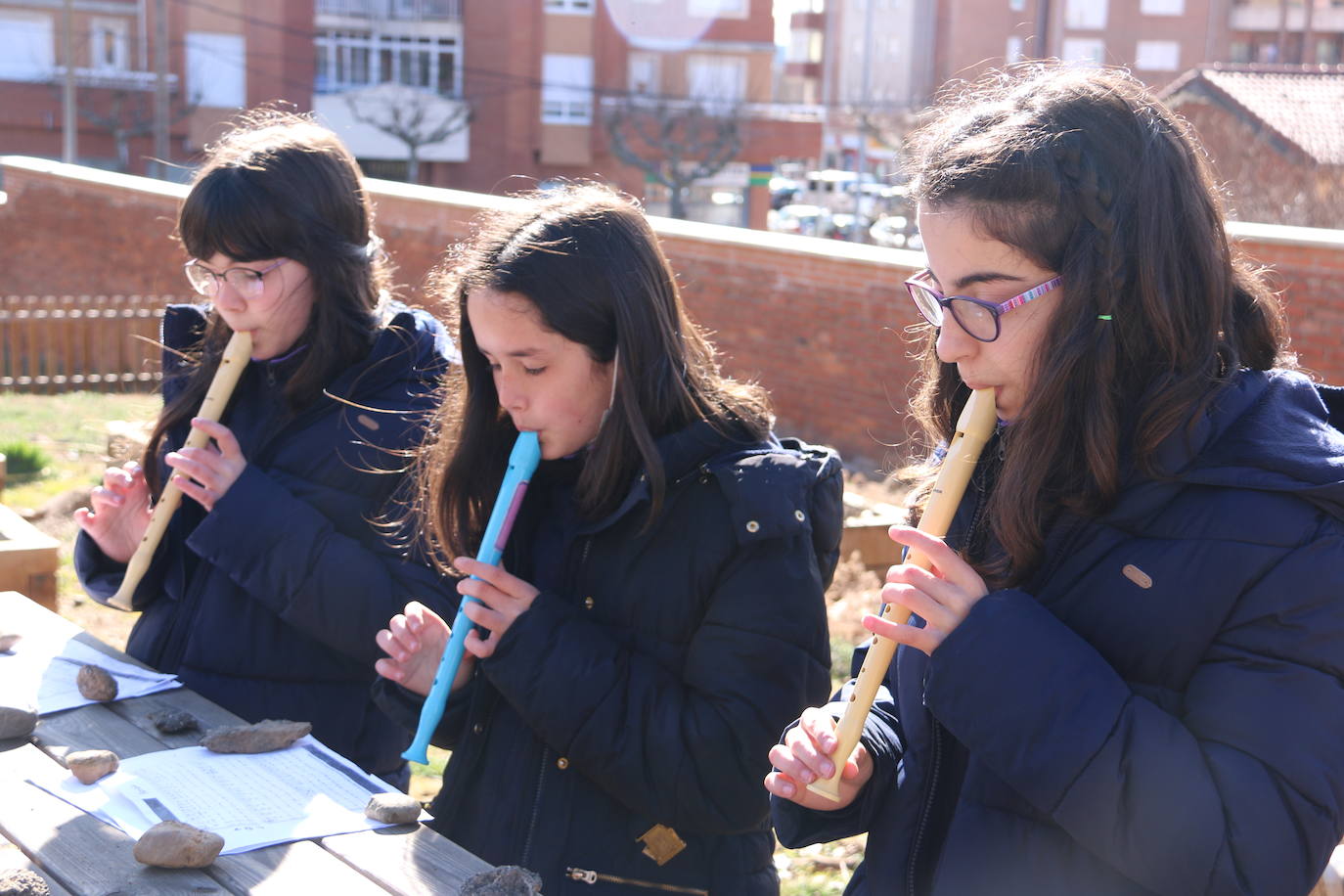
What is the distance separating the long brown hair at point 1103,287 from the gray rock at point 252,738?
117 cm

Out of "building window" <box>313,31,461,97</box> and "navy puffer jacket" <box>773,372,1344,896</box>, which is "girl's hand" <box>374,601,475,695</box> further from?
"building window" <box>313,31,461,97</box>

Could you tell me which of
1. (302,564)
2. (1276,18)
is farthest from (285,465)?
(1276,18)

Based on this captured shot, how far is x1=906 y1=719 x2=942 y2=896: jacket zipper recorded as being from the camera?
168 centimetres

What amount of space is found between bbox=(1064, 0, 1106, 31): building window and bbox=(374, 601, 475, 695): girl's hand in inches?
2491

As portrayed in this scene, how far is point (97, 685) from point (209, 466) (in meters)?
0.45

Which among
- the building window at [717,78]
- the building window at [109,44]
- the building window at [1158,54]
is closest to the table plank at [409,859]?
the building window at [109,44]

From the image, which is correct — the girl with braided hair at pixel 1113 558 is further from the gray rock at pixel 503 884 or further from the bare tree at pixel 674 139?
the bare tree at pixel 674 139

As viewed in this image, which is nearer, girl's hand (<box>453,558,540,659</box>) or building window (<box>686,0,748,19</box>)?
girl's hand (<box>453,558,540,659</box>)

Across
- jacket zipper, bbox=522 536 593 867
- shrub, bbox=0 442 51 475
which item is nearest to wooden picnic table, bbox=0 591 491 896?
jacket zipper, bbox=522 536 593 867

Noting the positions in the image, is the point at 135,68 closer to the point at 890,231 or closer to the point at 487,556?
→ the point at 890,231

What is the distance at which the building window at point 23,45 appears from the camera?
37.9 m

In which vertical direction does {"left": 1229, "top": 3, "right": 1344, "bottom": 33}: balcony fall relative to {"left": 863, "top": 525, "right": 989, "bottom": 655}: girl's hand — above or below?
above

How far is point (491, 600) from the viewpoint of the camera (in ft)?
6.73

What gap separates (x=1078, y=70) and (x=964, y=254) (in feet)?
1.03
